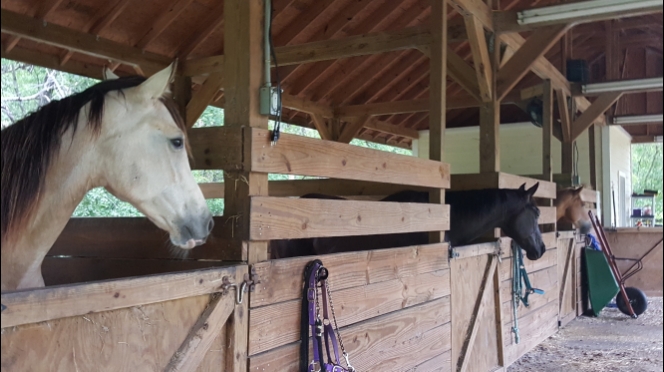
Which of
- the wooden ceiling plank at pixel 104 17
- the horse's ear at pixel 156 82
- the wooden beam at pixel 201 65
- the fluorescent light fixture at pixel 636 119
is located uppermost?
the fluorescent light fixture at pixel 636 119

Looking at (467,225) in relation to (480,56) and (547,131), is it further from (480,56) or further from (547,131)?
(547,131)

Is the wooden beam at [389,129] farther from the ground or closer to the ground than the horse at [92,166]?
farther from the ground

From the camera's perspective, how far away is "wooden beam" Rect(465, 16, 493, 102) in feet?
15.3

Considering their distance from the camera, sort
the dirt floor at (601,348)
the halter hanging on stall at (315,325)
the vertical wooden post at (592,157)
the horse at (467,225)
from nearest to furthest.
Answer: the halter hanging on stall at (315,325), the horse at (467,225), the dirt floor at (601,348), the vertical wooden post at (592,157)

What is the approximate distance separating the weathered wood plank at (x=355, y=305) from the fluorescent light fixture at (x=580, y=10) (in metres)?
2.33

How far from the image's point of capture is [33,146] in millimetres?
1728

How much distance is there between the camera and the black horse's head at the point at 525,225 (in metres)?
4.81

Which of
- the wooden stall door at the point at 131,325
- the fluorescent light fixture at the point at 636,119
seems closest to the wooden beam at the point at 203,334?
the wooden stall door at the point at 131,325

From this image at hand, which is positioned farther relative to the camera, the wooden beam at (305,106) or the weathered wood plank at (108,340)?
the wooden beam at (305,106)

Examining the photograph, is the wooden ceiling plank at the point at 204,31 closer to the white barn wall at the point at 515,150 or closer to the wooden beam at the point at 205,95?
the wooden beam at the point at 205,95

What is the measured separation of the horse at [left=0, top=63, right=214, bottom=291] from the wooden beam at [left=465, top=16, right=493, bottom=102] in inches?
132

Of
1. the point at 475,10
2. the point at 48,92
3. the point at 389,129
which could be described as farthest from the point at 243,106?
the point at 48,92

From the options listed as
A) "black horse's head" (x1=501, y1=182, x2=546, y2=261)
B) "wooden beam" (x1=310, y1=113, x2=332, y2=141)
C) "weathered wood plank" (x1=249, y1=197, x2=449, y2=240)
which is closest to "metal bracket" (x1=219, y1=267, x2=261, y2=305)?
"weathered wood plank" (x1=249, y1=197, x2=449, y2=240)

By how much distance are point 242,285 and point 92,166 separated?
0.66 metres
